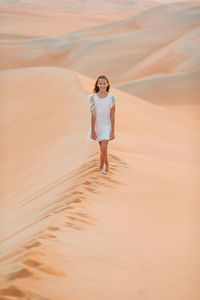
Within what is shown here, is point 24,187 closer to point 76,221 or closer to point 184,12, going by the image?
point 76,221

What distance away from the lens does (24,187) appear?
22.3ft

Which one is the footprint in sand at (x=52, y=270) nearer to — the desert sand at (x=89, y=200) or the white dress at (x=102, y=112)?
the desert sand at (x=89, y=200)

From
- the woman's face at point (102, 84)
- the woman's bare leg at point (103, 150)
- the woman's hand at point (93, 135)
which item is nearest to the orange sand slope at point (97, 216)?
the woman's bare leg at point (103, 150)

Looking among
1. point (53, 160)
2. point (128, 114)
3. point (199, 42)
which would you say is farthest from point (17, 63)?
point (53, 160)

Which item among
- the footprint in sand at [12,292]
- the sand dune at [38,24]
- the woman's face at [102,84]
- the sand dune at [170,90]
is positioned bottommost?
the footprint in sand at [12,292]

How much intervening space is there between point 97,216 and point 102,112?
149 centimetres

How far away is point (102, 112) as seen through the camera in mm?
5168

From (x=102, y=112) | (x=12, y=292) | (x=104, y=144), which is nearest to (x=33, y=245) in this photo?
(x=12, y=292)

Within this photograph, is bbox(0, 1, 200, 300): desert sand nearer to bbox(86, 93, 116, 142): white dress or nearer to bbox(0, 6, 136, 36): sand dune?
bbox(86, 93, 116, 142): white dress

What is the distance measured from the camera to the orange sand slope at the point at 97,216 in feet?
9.71

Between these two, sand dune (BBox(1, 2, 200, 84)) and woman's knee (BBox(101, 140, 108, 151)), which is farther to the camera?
sand dune (BBox(1, 2, 200, 84))

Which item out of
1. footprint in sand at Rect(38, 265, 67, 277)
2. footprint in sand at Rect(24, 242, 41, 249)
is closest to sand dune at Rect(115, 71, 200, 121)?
footprint in sand at Rect(24, 242, 41, 249)

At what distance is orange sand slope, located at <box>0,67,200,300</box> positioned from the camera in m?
2.96

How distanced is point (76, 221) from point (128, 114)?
7.39 meters
